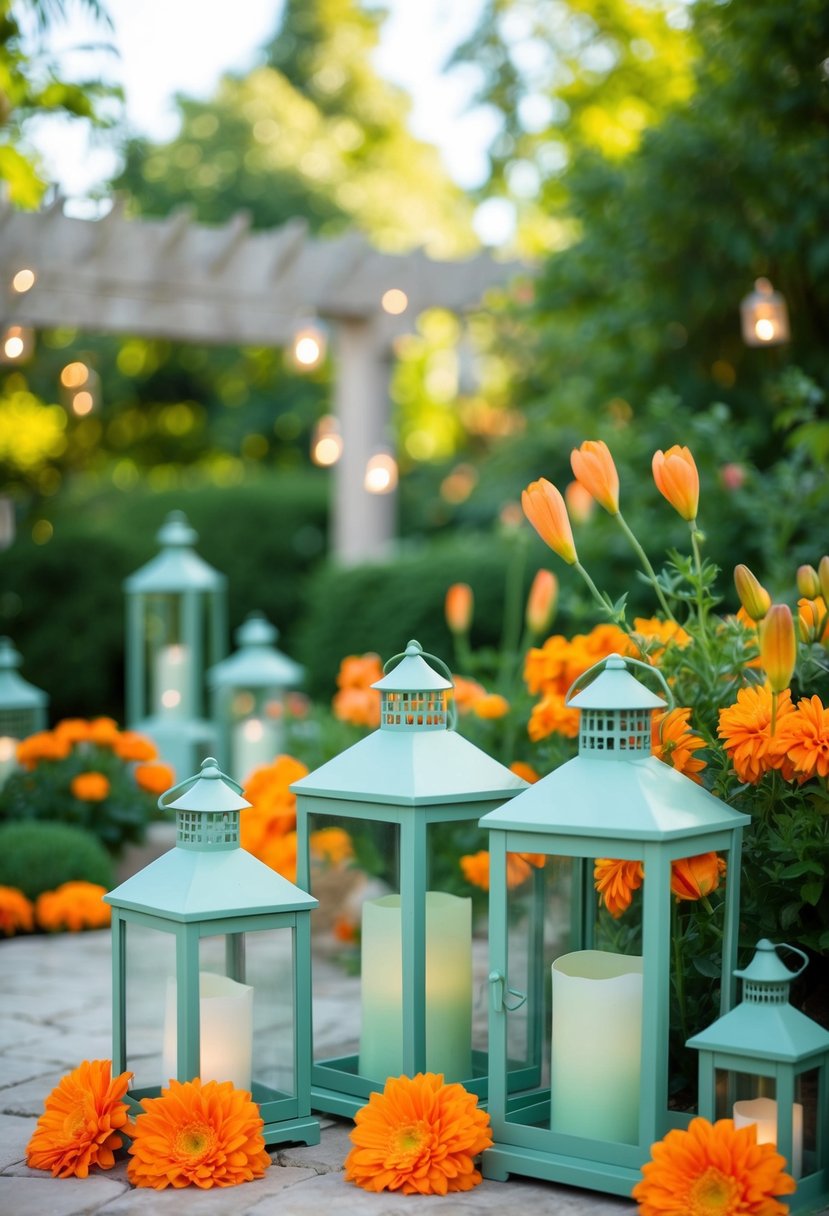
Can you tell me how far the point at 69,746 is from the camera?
210 inches

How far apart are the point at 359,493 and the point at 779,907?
588cm

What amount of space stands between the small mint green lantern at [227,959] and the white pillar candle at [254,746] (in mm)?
2834

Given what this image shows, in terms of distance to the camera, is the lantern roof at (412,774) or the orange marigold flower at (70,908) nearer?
the lantern roof at (412,774)

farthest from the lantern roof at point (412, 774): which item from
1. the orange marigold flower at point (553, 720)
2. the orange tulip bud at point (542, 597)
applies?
the orange tulip bud at point (542, 597)

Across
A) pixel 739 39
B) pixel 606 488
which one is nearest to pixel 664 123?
pixel 739 39

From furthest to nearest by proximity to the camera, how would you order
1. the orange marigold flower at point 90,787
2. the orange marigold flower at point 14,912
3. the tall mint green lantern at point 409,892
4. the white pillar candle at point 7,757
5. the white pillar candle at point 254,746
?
the white pillar candle at point 254,746, the white pillar candle at point 7,757, the orange marigold flower at point 90,787, the orange marigold flower at point 14,912, the tall mint green lantern at point 409,892

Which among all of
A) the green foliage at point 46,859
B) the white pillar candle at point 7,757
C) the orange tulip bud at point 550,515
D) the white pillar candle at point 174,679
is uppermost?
the orange tulip bud at point 550,515

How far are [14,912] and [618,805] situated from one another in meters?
2.93

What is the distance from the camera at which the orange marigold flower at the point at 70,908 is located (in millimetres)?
4652

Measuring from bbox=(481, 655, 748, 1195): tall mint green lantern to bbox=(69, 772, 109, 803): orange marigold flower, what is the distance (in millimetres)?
2920

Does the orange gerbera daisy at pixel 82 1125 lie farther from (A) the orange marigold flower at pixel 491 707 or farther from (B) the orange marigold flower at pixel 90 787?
(B) the orange marigold flower at pixel 90 787

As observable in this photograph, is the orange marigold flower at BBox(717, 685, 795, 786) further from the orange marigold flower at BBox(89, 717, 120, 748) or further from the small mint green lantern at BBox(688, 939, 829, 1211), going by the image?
the orange marigold flower at BBox(89, 717, 120, 748)

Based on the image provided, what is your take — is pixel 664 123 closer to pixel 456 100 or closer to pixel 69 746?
pixel 69 746

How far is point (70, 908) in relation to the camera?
15.3 feet
